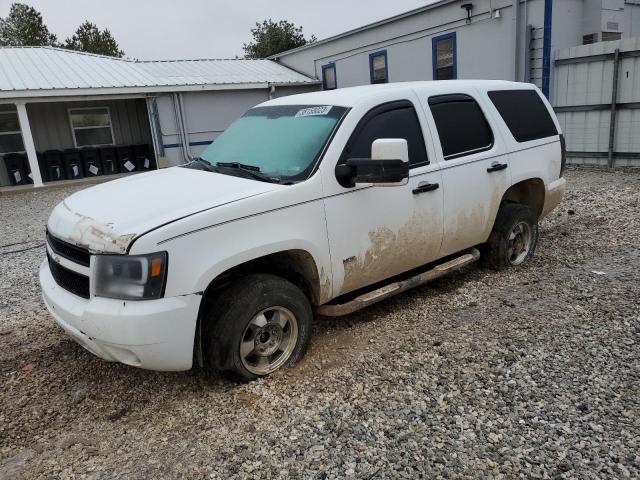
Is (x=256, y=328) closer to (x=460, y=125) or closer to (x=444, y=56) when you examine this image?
(x=460, y=125)

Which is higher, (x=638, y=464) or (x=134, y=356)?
(x=134, y=356)

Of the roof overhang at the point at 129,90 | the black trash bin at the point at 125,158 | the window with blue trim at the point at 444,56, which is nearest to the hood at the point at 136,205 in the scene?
the window with blue trim at the point at 444,56

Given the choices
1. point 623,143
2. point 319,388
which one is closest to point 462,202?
point 319,388

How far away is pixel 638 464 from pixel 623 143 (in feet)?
35.6

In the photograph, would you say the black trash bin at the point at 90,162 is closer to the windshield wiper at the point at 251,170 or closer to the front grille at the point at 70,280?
the windshield wiper at the point at 251,170

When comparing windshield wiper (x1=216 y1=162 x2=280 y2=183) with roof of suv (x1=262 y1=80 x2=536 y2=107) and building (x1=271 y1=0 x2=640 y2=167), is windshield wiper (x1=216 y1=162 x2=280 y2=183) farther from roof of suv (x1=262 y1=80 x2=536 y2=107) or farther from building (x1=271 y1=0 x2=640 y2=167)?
building (x1=271 y1=0 x2=640 y2=167)

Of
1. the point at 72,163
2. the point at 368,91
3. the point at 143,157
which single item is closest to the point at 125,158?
the point at 143,157

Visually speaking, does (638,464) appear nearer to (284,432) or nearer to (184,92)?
(284,432)

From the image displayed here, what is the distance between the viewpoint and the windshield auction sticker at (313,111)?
3.94m

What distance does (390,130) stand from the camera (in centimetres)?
401

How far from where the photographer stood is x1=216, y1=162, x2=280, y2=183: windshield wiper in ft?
11.6

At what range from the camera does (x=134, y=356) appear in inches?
116

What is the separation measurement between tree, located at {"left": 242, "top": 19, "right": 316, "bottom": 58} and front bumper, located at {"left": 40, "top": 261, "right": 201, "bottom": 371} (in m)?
39.5

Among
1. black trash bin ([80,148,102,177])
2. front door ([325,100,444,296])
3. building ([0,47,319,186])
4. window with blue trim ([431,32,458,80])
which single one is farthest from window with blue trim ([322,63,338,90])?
front door ([325,100,444,296])
